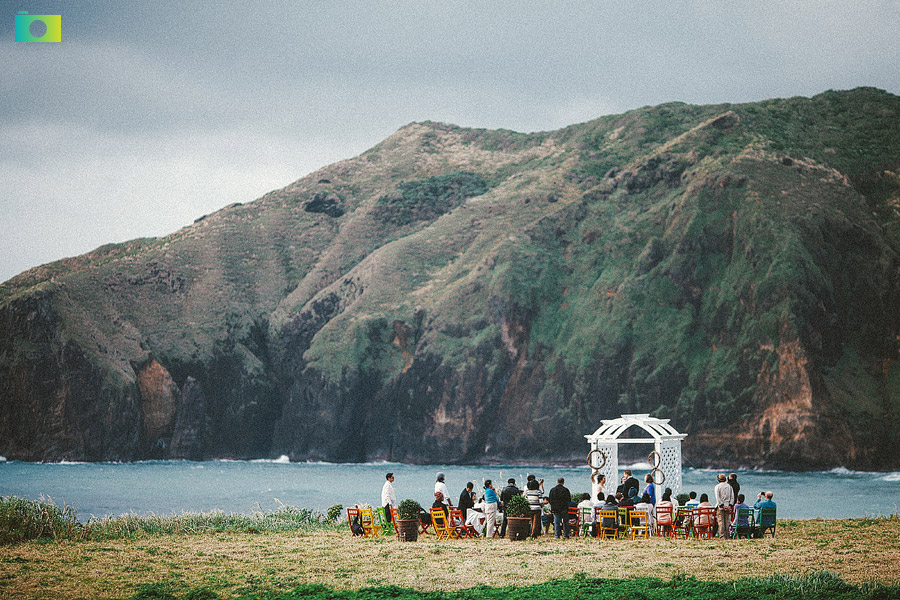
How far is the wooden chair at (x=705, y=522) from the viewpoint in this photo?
2655cm

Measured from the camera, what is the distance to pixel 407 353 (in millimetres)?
125312

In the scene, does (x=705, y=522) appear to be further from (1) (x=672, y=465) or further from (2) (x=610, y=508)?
(1) (x=672, y=465)

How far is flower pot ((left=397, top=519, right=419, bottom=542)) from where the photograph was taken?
26.5 m

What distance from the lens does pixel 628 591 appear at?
57.3 feet

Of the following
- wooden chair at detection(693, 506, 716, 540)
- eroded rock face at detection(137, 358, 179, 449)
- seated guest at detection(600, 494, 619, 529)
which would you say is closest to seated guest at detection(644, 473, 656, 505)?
seated guest at detection(600, 494, 619, 529)

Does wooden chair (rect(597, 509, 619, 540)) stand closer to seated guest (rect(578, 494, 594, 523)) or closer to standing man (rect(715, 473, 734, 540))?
seated guest (rect(578, 494, 594, 523))

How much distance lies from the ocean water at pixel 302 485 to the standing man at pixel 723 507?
18.2 meters

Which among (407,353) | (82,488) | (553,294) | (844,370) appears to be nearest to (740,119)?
(553,294)

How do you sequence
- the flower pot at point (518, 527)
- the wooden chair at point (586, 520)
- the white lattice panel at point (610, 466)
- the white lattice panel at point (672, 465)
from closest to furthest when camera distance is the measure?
the flower pot at point (518, 527) → the wooden chair at point (586, 520) → the white lattice panel at point (672, 465) → the white lattice panel at point (610, 466)

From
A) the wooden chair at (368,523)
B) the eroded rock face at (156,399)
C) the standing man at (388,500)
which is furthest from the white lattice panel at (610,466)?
the eroded rock face at (156,399)

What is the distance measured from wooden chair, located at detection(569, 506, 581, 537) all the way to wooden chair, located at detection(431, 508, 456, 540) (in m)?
3.63

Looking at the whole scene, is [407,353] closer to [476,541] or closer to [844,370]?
[844,370]

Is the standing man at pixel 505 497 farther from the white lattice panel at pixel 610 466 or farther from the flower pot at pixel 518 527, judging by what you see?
the white lattice panel at pixel 610 466

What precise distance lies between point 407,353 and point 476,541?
99.1 meters
